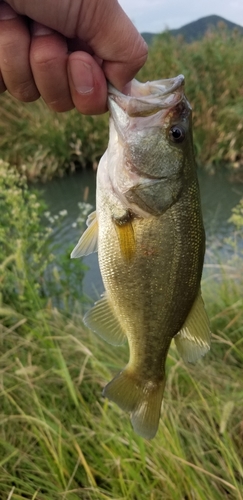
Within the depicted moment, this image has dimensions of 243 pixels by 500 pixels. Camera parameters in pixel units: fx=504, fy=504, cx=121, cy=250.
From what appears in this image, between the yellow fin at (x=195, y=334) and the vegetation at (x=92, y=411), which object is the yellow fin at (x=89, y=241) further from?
the vegetation at (x=92, y=411)

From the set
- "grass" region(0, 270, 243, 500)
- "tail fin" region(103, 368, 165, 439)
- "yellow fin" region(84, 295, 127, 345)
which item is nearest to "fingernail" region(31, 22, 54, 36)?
"yellow fin" region(84, 295, 127, 345)

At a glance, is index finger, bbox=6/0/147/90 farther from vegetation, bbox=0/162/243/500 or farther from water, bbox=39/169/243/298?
water, bbox=39/169/243/298

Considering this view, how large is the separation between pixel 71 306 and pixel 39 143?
688 centimetres

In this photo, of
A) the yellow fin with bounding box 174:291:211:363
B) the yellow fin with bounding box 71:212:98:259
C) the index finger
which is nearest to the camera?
the index finger

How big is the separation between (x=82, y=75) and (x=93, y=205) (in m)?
6.68

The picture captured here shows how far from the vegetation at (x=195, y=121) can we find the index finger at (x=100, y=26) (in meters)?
7.93

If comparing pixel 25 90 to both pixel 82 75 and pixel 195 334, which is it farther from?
pixel 195 334

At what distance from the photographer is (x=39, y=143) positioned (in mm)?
10477

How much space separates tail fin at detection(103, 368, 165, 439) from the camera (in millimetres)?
1613

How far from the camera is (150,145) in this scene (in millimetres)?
1637

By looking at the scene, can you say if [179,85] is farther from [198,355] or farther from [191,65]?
[191,65]

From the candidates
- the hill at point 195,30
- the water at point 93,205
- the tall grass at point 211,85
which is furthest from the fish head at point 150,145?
the hill at point 195,30

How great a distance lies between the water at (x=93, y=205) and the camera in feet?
17.6

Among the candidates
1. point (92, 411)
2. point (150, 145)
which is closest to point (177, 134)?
point (150, 145)
